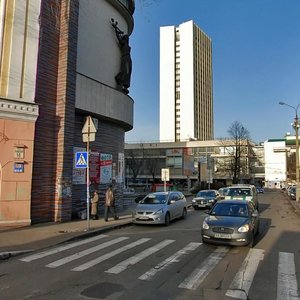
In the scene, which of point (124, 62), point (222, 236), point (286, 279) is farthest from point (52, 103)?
point (286, 279)

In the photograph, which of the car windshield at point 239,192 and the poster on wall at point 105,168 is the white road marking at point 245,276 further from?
the car windshield at point 239,192

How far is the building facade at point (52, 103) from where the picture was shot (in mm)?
15085

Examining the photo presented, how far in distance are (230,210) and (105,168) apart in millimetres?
10694

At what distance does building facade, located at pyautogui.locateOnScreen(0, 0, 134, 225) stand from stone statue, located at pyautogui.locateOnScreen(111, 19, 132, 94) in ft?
2.51

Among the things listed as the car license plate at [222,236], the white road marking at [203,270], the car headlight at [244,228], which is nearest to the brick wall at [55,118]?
the car license plate at [222,236]

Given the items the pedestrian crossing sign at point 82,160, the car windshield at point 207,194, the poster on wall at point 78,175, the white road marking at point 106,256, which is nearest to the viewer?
the white road marking at point 106,256

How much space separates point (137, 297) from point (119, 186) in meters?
17.2

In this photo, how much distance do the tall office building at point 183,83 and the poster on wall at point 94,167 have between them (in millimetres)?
113960

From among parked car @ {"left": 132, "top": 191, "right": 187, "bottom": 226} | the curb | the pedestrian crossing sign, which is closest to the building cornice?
the pedestrian crossing sign

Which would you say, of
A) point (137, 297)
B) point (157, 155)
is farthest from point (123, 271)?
point (157, 155)

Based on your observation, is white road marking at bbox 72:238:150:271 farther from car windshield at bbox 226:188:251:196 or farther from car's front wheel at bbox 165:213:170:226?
car windshield at bbox 226:188:251:196

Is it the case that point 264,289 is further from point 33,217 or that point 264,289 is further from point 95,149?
point 95,149

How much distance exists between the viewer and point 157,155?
389ft

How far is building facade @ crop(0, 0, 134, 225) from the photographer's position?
15.1 m
